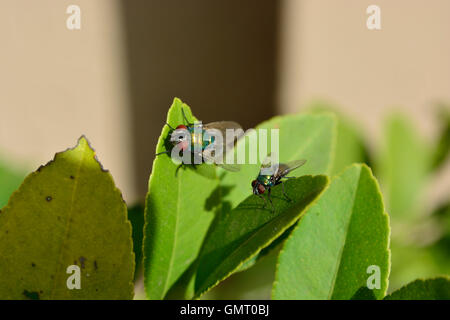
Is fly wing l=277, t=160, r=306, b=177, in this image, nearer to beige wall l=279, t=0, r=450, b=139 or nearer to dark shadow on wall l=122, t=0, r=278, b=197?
dark shadow on wall l=122, t=0, r=278, b=197

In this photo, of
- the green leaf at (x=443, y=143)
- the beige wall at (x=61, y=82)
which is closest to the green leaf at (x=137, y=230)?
the green leaf at (x=443, y=143)

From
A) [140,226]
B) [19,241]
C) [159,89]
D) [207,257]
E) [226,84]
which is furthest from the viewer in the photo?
[226,84]

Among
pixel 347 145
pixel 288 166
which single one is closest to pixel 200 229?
pixel 288 166

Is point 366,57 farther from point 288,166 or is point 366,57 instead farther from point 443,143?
point 288,166

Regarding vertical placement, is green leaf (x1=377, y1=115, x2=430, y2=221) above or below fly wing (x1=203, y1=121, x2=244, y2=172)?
below

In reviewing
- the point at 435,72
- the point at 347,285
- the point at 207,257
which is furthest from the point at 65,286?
the point at 435,72

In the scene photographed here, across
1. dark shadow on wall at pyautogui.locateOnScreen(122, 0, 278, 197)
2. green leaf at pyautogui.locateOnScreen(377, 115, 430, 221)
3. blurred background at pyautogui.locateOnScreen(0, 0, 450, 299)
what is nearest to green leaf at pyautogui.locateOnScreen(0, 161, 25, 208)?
green leaf at pyautogui.locateOnScreen(377, 115, 430, 221)
